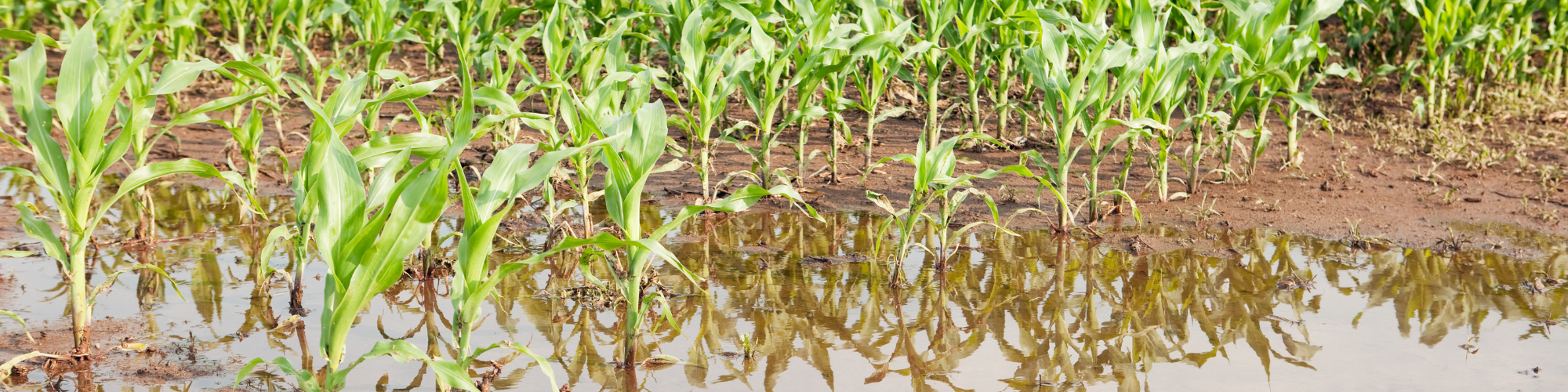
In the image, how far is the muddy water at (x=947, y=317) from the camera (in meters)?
2.88

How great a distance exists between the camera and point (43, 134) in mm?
2693

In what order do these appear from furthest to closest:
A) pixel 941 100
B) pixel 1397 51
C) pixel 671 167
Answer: pixel 1397 51 < pixel 941 100 < pixel 671 167

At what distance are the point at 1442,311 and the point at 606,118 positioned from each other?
270 centimetres

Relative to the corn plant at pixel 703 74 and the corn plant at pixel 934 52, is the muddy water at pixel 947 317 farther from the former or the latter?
the corn plant at pixel 934 52

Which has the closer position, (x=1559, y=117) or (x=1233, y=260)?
(x=1233, y=260)

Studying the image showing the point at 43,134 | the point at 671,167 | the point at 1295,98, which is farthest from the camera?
the point at 1295,98

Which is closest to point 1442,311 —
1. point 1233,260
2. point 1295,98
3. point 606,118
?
point 1233,260

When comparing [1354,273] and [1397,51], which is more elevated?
[1397,51]

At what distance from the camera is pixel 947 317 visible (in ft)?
11.1

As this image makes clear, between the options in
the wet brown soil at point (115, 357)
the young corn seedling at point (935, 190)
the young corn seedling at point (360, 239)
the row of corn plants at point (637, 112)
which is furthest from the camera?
the young corn seedling at point (935, 190)

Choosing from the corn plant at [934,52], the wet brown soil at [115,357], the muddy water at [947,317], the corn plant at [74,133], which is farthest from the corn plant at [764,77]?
the corn plant at [74,133]

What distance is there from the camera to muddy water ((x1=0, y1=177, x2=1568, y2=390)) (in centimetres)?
288

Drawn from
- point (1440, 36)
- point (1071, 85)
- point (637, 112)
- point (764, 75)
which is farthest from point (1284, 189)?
point (637, 112)

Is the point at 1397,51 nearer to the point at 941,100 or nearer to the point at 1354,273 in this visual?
the point at 941,100
